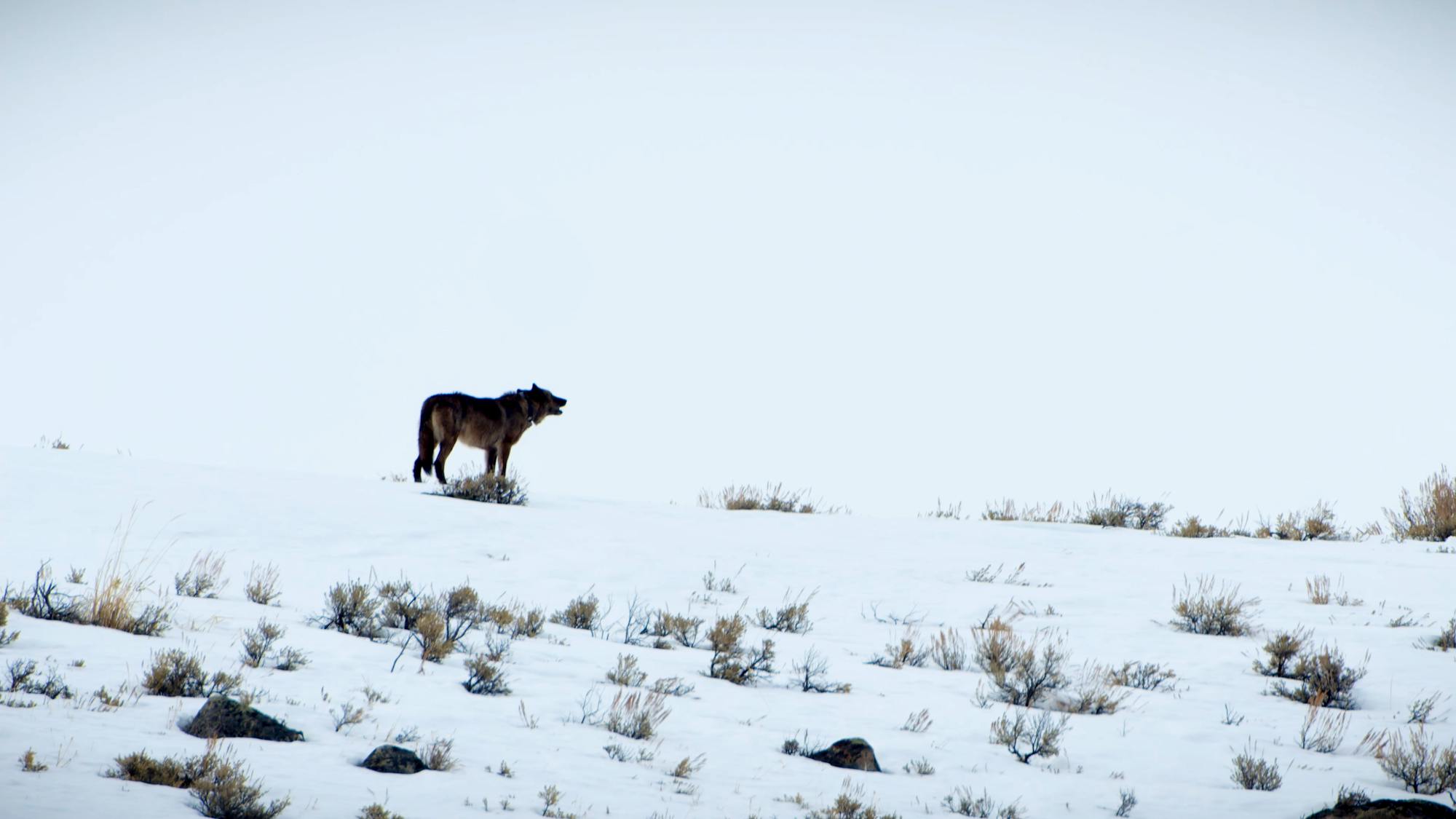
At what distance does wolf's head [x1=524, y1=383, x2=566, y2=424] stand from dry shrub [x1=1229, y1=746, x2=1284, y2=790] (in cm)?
1099

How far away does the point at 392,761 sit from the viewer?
3578 mm

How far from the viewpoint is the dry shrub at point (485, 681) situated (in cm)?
472

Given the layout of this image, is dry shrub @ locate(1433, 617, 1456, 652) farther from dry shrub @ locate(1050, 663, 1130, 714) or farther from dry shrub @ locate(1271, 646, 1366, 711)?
dry shrub @ locate(1050, 663, 1130, 714)

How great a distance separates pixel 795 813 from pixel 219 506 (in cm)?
726

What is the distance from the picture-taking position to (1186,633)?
676cm

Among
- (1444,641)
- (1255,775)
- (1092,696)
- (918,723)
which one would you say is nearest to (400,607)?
(918,723)

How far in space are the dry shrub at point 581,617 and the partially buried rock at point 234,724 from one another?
8.86 ft

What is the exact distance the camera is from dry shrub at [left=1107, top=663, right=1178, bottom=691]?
5.55m

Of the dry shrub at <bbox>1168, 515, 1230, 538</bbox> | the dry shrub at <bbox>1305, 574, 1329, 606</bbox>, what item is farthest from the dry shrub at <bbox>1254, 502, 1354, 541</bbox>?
the dry shrub at <bbox>1305, 574, 1329, 606</bbox>

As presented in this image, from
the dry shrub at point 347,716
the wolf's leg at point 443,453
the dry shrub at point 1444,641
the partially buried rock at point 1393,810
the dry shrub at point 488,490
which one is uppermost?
the wolf's leg at point 443,453

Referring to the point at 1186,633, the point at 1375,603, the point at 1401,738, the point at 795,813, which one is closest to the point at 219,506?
the point at 795,813

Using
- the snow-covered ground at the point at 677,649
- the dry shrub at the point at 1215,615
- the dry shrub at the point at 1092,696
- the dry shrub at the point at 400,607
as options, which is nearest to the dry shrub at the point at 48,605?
the snow-covered ground at the point at 677,649

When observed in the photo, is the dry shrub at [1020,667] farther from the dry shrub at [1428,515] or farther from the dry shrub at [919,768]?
the dry shrub at [1428,515]

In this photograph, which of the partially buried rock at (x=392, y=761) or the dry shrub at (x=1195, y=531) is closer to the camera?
the partially buried rock at (x=392, y=761)
